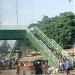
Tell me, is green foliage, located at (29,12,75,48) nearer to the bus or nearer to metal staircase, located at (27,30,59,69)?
metal staircase, located at (27,30,59,69)

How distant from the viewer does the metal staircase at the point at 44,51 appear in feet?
130

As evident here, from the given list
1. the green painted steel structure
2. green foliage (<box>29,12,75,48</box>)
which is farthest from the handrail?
green foliage (<box>29,12,75,48</box>)

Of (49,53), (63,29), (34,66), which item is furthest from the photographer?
(63,29)

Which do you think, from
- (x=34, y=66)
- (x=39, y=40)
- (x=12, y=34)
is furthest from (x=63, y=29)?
(x=34, y=66)

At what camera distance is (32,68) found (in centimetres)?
4059

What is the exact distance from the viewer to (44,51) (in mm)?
43344

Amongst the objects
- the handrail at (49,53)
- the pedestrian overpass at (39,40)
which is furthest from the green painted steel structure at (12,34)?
the handrail at (49,53)

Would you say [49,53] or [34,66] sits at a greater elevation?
[49,53]

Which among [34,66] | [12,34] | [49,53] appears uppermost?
[12,34]

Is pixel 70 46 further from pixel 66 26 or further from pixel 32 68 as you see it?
pixel 32 68

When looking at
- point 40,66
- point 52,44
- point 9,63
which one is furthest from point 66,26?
point 40,66

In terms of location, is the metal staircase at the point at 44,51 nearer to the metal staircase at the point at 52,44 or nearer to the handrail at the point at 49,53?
the handrail at the point at 49,53

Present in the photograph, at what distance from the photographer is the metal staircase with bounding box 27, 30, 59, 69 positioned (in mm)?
39562

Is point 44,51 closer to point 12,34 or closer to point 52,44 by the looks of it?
point 52,44
